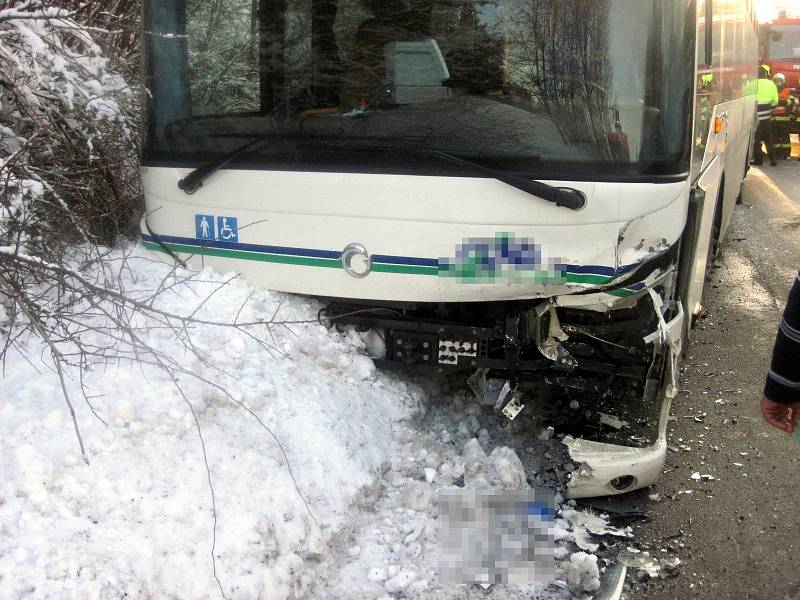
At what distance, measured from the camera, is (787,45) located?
18750 millimetres

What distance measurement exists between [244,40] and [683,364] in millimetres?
3961

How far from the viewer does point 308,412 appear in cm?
372

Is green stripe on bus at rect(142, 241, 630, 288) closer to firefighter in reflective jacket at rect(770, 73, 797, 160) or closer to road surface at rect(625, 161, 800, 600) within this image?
road surface at rect(625, 161, 800, 600)

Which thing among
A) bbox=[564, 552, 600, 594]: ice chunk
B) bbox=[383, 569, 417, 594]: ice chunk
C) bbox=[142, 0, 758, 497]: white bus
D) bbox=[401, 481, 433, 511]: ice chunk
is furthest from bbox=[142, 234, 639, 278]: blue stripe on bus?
bbox=[383, 569, 417, 594]: ice chunk

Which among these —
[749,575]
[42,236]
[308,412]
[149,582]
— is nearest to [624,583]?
[749,575]

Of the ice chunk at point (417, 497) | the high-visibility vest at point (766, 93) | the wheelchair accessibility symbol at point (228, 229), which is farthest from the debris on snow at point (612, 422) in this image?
the high-visibility vest at point (766, 93)

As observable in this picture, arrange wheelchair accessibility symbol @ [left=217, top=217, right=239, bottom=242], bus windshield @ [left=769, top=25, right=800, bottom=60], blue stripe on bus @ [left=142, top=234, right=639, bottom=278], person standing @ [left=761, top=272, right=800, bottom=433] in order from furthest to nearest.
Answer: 1. bus windshield @ [left=769, top=25, right=800, bottom=60]
2. wheelchair accessibility symbol @ [left=217, top=217, right=239, bottom=242]
3. blue stripe on bus @ [left=142, top=234, right=639, bottom=278]
4. person standing @ [left=761, top=272, right=800, bottom=433]

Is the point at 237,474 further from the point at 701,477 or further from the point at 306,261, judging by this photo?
the point at 701,477

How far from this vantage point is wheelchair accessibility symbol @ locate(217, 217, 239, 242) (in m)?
4.17

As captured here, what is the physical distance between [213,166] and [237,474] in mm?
1629

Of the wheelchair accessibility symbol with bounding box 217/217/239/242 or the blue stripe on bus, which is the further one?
the wheelchair accessibility symbol with bounding box 217/217/239/242

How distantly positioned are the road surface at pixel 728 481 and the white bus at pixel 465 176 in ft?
1.08

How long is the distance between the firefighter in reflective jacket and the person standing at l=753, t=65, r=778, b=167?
18 cm

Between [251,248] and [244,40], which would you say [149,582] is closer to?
[251,248]
